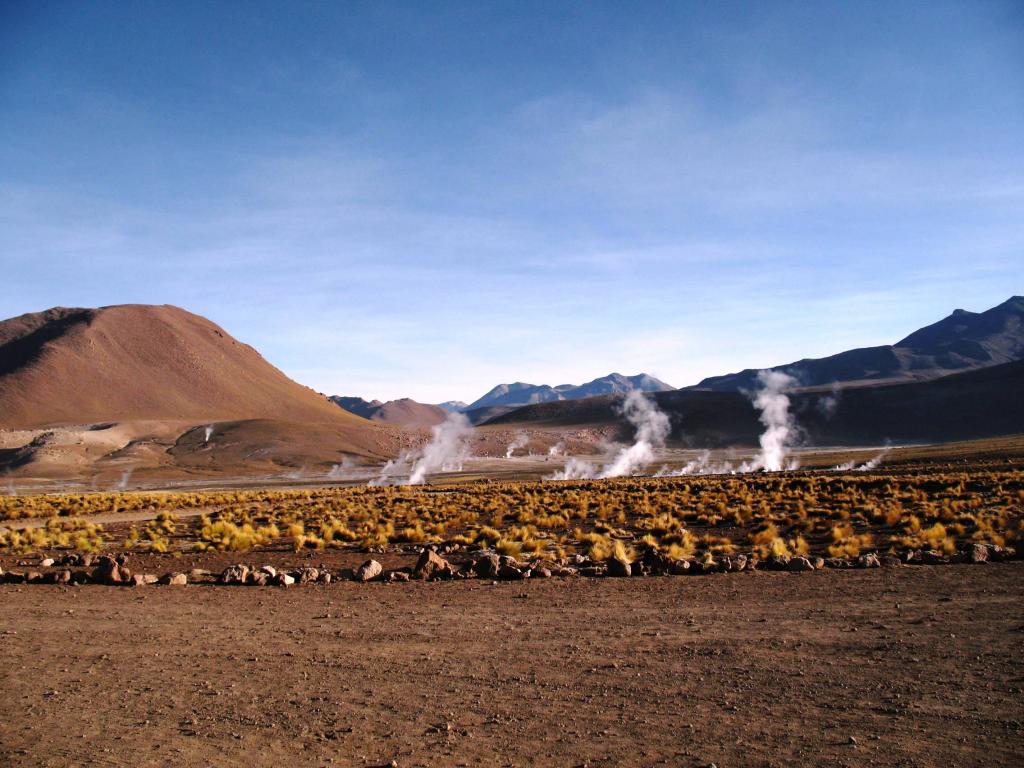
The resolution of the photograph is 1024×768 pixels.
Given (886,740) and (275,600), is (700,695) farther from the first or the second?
(275,600)

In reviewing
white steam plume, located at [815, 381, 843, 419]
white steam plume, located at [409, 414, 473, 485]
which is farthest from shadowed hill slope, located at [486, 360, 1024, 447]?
white steam plume, located at [409, 414, 473, 485]

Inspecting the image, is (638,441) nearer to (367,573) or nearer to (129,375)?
(129,375)

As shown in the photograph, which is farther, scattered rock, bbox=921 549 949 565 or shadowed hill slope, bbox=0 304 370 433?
shadowed hill slope, bbox=0 304 370 433

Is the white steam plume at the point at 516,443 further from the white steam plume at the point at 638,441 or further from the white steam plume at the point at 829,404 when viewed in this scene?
the white steam plume at the point at 829,404

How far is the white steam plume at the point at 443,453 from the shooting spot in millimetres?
92062

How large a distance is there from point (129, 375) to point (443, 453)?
263 feet

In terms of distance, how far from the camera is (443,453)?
124 meters

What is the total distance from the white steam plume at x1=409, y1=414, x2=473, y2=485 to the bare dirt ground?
57768mm

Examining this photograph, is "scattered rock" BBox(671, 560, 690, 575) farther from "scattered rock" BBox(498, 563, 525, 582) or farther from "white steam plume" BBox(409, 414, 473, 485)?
"white steam plume" BBox(409, 414, 473, 485)

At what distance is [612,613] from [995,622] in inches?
204

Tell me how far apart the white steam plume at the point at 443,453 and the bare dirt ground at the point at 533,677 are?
190 ft

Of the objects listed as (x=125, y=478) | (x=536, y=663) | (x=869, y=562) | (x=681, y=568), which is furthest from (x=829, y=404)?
(x=536, y=663)

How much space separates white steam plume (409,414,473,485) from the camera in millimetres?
92062

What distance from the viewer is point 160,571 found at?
1762 centimetres
